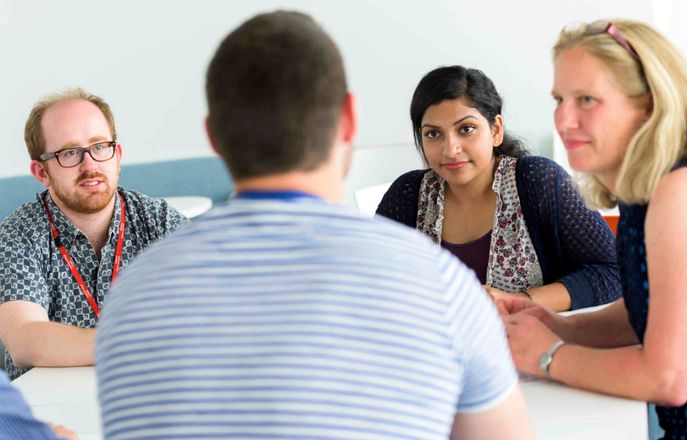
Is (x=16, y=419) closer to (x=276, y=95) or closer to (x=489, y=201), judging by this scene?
(x=276, y=95)

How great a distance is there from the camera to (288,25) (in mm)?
977

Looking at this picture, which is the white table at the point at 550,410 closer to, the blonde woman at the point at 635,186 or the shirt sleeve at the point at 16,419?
the blonde woman at the point at 635,186

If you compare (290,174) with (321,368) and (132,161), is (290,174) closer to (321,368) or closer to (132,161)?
(321,368)

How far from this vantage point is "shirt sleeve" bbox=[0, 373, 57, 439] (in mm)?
1237

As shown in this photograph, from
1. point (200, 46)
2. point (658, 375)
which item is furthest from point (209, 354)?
point (200, 46)

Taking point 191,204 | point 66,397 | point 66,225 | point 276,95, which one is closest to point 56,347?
point 66,397

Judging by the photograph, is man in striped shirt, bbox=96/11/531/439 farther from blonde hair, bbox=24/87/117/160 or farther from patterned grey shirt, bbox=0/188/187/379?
blonde hair, bbox=24/87/117/160

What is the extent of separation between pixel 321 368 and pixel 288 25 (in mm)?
364

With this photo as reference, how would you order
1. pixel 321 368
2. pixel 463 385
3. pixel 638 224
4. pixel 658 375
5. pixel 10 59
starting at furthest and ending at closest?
pixel 10 59 → pixel 638 224 → pixel 658 375 → pixel 463 385 → pixel 321 368

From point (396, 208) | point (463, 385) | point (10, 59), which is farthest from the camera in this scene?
point (10, 59)

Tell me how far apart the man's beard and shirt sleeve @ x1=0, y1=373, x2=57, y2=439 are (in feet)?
3.70

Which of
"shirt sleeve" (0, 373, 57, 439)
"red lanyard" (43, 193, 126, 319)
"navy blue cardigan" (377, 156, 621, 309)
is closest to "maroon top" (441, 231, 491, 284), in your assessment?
"navy blue cardigan" (377, 156, 621, 309)

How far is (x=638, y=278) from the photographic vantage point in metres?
1.57

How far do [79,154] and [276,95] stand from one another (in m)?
1.55
